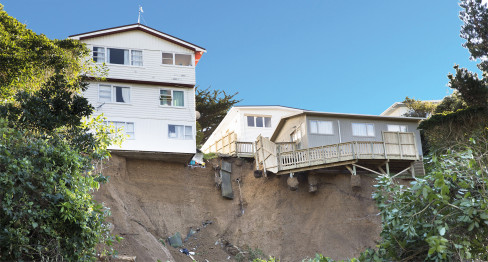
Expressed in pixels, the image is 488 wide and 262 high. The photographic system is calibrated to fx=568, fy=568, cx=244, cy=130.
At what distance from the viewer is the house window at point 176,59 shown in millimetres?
34469

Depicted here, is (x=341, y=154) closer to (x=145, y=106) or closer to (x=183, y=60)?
(x=183, y=60)

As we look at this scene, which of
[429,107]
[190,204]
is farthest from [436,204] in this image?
A: [429,107]

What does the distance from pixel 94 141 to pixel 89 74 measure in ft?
44.9

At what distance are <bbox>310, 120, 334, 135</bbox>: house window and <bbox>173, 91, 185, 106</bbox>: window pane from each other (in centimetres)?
794

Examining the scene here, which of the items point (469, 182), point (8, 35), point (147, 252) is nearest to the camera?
point (469, 182)

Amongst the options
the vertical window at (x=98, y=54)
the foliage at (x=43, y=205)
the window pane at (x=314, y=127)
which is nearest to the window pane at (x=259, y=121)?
the window pane at (x=314, y=127)

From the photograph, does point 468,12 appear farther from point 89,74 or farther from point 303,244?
point 89,74

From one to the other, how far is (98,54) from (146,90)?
342cm

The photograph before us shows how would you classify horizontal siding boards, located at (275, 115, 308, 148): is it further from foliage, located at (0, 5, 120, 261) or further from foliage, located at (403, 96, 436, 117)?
foliage, located at (0, 5, 120, 261)

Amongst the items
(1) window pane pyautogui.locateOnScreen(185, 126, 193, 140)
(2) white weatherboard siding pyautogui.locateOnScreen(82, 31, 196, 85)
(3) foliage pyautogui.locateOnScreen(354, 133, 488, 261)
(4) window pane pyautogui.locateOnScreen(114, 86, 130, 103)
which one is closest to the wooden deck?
(1) window pane pyautogui.locateOnScreen(185, 126, 193, 140)

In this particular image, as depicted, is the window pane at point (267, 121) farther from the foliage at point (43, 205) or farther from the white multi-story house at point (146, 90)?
the foliage at point (43, 205)

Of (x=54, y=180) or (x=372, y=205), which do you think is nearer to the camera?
(x=54, y=180)

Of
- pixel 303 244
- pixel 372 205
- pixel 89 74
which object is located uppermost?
pixel 89 74

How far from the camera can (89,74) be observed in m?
31.9
